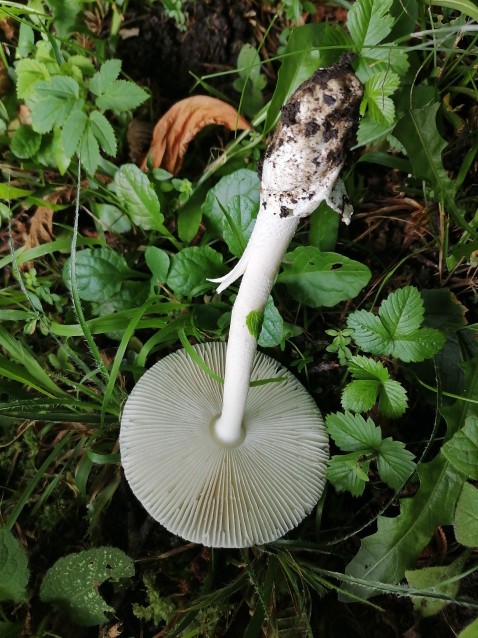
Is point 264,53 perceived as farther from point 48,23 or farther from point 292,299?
point 292,299

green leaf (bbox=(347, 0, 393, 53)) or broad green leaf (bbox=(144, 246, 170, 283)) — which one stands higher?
green leaf (bbox=(347, 0, 393, 53))

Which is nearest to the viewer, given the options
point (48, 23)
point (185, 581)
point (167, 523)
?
point (167, 523)

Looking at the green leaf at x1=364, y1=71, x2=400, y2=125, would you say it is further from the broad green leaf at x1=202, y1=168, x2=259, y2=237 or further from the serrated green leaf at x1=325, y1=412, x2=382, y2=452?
the serrated green leaf at x1=325, y1=412, x2=382, y2=452

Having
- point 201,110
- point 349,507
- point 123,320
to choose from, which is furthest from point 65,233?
point 349,507

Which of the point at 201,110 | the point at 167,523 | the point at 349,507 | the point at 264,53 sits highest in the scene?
the point at 264,53

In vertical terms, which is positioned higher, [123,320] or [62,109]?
[62,109]

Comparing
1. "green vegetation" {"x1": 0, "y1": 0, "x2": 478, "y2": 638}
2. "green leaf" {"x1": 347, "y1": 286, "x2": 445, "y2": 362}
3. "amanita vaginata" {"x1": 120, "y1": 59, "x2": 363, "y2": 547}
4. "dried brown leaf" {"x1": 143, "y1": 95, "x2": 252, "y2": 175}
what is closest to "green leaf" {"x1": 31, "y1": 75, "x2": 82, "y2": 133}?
"green vegetation" {"x1": 0, "y1": 0, "x2": 478, "y2": 638}
